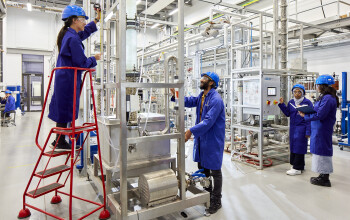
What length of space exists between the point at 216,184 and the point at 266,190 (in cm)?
112

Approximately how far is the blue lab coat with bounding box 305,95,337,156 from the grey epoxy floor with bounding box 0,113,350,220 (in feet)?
2.05

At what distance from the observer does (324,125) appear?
3533 millimetres

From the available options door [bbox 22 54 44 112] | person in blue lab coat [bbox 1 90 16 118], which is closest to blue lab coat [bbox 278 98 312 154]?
person in blue lab coat [bbox 1 90 16 118]

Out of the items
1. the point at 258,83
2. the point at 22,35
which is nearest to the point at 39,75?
the point at 22,35

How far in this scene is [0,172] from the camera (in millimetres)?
4195

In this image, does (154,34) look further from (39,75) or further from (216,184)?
(216,184)

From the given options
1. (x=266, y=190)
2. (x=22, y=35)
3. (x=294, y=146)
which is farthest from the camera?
(x=22, y=35)

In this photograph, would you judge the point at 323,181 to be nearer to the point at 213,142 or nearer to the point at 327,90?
the point at 327,90

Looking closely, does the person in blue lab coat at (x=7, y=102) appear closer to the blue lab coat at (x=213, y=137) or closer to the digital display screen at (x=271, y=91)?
the blue lab coat at (x=213, y=137)

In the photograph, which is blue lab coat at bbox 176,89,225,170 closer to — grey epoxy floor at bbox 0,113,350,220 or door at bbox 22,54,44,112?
grey epoxy floor at bbox 0,113,350,220

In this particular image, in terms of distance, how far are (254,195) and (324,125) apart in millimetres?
1513

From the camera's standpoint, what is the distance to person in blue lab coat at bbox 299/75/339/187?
349cm

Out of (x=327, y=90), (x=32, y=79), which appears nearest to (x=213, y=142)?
(x=327, y=90)

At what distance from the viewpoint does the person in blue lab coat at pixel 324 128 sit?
349 centimetres
